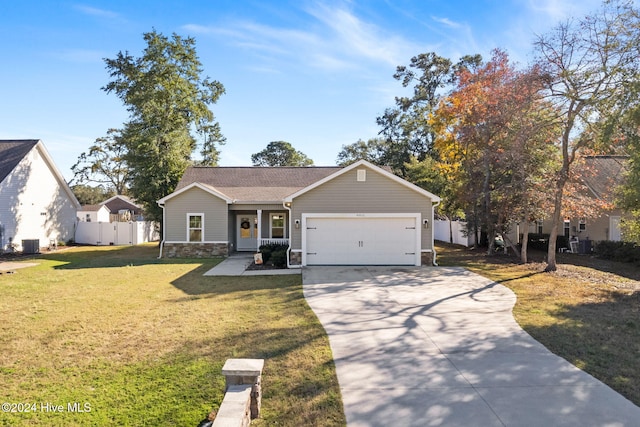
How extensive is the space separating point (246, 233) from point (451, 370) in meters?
17.2

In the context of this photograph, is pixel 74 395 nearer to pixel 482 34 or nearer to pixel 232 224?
pixel 482 34

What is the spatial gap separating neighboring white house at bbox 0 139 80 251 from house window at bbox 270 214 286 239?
13.1m

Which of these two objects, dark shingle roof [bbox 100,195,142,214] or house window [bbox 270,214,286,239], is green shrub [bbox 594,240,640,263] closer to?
house window [bbox 270,214,286,239]

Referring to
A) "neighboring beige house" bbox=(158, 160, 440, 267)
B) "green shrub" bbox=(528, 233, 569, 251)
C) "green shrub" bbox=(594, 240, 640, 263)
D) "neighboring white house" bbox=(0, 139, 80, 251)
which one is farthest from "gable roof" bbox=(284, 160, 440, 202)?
"neighboring white house" bbox=(0, 139, 80, 251)

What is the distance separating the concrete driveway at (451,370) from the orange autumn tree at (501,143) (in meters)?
7.79

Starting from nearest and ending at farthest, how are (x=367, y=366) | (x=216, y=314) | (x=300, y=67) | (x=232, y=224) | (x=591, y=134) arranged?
(x=367, y=366), (x=216, y=314), (x=591, y=134), (x=300, y=67), (x=232, y=224)

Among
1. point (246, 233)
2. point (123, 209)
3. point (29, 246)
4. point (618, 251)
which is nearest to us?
point (618, 251)

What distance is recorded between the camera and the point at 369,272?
1352 cm

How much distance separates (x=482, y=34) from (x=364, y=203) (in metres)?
7.13

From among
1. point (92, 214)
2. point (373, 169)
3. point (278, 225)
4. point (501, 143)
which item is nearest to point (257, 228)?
point (278, 225)

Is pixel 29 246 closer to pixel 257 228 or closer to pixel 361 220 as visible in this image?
pixel 257 228

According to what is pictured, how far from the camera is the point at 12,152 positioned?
22641 millimetres

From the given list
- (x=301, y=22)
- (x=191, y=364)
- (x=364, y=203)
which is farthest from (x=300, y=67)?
(x=191, y=364)

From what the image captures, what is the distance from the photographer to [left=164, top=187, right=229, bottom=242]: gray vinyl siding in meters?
18.7
